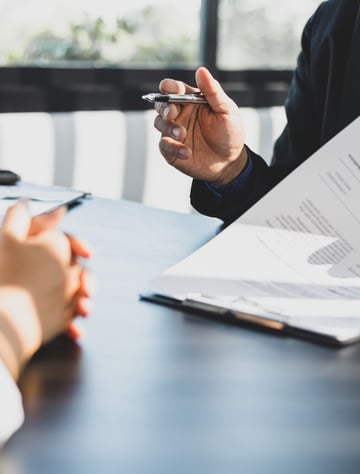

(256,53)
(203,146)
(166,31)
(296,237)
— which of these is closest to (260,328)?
(296,237)

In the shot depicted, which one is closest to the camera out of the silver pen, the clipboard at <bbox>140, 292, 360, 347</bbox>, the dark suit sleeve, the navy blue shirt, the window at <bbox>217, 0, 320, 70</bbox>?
the clipboard at <bbox>140, 292, 360, 347</bbox>

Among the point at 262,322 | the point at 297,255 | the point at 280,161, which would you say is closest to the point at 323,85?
the point at 280,161

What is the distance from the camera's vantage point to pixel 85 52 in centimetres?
301

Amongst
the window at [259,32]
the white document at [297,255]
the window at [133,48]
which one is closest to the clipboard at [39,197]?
the white document at [297,255]

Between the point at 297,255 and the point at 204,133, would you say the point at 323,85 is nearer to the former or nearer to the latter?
the point at 204,133

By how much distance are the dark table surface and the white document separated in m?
0.05

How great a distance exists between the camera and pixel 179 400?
25.6 inches

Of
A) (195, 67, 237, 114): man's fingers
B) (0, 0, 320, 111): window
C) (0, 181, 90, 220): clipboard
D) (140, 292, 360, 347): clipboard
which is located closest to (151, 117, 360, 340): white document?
(140, 292, 360, 347): clipboard

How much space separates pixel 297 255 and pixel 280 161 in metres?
0.69

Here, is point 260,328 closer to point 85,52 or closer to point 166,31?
point 85,52

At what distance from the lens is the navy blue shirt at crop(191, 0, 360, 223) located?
1.62 m

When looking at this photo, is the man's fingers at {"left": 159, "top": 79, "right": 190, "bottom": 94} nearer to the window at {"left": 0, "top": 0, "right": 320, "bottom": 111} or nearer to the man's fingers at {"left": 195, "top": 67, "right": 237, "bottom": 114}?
the man's fingers at {"left": 195, "top": 67, "right": 237, "bottom": 114}

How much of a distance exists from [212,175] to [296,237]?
322mm

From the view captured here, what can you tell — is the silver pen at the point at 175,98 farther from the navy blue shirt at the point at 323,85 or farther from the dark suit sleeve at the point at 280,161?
the navy blue shirt at the point at 323,85
